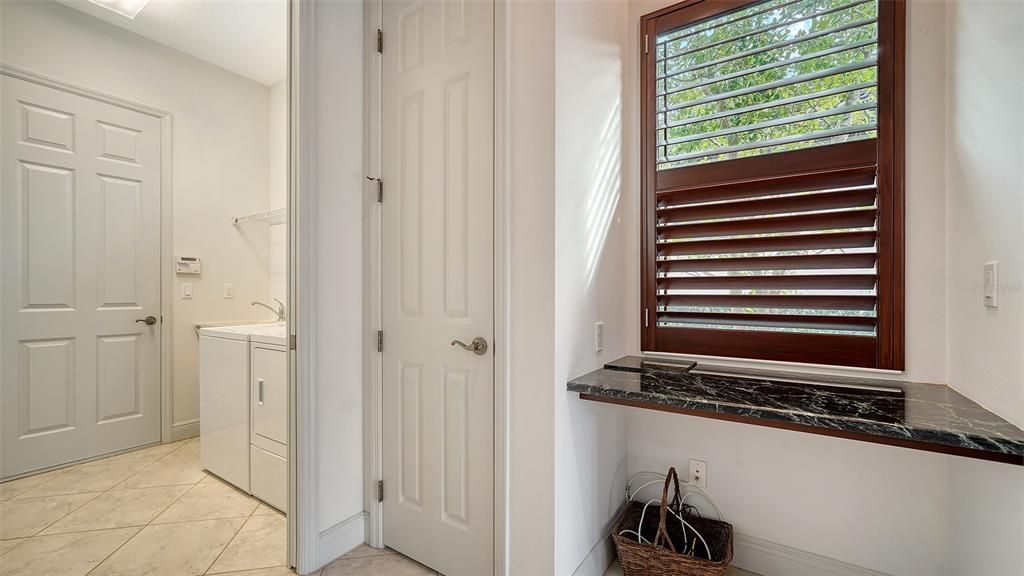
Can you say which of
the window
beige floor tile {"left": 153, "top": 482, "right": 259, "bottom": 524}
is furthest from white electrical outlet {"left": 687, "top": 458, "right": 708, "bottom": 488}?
beige floor tile {"left": 153, "top": 482, "right": 259, "bottom": 524}

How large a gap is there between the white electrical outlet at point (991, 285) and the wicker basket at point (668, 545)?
3.50 feet

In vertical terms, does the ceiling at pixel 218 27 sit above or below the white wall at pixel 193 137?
above

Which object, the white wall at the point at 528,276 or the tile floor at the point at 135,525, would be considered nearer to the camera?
the white wall at the point at 528,276

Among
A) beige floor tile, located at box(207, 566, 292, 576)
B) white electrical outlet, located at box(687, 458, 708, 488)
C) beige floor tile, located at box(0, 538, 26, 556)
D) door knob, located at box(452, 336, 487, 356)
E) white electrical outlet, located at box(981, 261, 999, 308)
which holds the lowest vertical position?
beige floor tile, located at box(0, 538, 26, 556)

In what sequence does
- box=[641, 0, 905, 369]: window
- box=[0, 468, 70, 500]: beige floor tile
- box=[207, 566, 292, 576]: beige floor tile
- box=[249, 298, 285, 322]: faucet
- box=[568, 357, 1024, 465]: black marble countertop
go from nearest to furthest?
box=[568, 357, 1024, 465]: black marble countertop → box=[641, 0, 905, 369]: window → box=[207, 566, 292, 576]: beige floor tile → box=[0, 468, 70, 500]: beige floor tile → box=[249, 298, 285, 322]: faucet

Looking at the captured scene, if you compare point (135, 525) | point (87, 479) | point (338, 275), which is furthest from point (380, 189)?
point (87, 479)

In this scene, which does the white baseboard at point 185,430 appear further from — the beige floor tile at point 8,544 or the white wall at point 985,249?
the white wall at point 985,249

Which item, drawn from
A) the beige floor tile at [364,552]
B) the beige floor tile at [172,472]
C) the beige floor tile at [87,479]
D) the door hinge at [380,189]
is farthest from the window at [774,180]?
the beige floor tile at [87,479]

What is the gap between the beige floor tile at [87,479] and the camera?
2.37m

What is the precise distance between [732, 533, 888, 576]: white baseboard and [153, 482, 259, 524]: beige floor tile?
2326 millimetres

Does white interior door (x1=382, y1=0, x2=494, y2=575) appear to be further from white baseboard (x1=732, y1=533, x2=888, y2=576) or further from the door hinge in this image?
white baseboard (x1=732, y1=533, x2=888, y2=576)

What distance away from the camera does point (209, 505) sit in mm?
2219

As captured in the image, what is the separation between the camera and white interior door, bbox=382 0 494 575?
61.0 inches

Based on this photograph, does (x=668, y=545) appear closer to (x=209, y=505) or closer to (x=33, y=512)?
(x=209, y=505)
